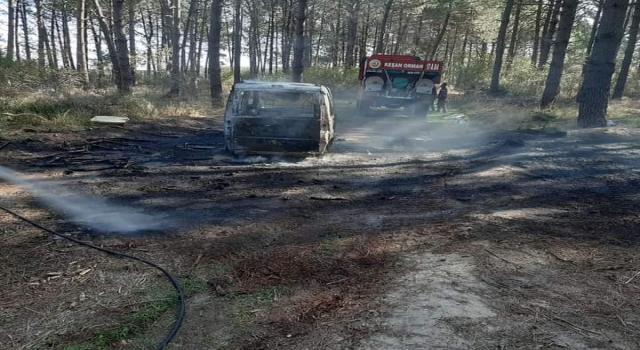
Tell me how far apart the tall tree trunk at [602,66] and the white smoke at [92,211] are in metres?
11.8

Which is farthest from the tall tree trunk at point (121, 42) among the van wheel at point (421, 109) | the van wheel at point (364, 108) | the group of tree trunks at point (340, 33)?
the van wheel at point (421, 109)

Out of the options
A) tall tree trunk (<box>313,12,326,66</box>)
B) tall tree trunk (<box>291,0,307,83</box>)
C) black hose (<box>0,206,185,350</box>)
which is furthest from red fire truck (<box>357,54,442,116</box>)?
tall tree trunk (<box>313,12,326,66</box>)

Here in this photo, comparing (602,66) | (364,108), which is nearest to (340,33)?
(364,108)

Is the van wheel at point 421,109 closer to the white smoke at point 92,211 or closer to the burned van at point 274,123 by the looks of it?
the burned van at point 274,123

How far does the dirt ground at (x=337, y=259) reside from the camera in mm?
2783

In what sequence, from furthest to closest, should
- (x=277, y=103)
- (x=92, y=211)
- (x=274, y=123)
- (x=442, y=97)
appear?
(x=442, y=97)
(x=277, y=103)
(x=274, y=123)
(x=92, y=211)

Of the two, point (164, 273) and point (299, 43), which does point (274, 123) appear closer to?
point (164, 273)

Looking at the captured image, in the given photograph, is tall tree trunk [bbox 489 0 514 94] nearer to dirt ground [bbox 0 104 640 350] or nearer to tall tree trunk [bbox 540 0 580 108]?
tall tree trunk [bbox 540 0 580 108]

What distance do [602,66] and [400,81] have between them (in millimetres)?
8184

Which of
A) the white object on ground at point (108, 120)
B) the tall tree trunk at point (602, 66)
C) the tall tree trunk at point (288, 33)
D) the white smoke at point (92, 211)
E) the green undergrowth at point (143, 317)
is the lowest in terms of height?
the white smoke at point (92, 211)

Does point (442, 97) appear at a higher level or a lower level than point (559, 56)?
lower

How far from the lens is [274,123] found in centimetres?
842

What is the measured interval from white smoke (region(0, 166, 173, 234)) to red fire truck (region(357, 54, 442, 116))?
14.2 metres

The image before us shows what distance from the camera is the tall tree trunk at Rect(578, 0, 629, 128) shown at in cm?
A: 1108
